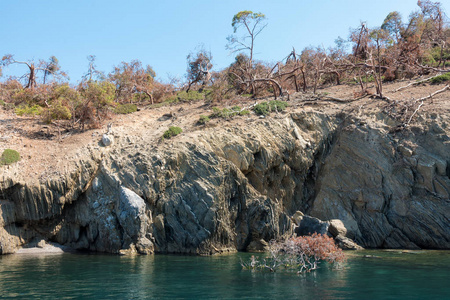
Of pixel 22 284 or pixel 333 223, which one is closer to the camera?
pixel 22 284

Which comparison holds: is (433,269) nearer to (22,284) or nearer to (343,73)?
(22,284)

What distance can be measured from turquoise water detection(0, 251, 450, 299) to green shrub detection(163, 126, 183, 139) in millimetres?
9316

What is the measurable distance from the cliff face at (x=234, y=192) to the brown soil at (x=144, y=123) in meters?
0.99

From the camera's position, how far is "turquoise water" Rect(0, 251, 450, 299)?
486 inches

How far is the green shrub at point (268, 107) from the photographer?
→ 29802 mm

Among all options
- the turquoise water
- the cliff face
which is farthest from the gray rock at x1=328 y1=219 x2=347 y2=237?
the turquoise water

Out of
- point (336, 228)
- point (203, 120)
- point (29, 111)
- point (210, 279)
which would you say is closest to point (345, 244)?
point (336, 228)

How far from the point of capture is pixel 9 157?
79.6 feet

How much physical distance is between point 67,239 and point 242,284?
1439cm

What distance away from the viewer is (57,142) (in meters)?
27.7

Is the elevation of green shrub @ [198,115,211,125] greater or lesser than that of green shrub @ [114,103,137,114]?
lesser

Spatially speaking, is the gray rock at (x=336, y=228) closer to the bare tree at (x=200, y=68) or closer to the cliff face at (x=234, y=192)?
the cliff face at (x=234, y=192)

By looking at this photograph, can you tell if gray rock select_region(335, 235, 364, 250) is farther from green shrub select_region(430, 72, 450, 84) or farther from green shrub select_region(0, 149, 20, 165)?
green shrub select_region(0, 149, 20, 165)

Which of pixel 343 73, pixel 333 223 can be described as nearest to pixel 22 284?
pixel 333 223
